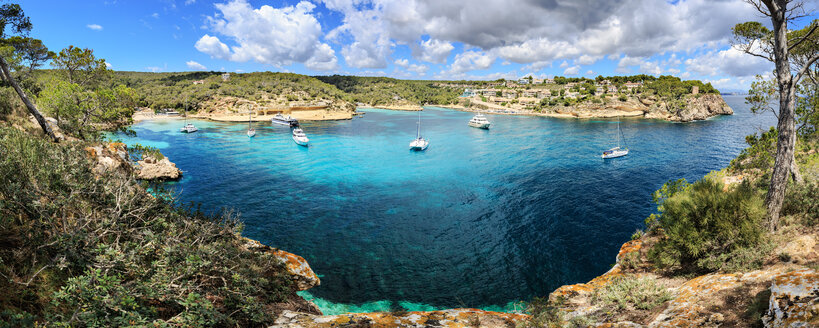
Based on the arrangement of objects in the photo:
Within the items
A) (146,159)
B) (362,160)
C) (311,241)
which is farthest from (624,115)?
(146,159)

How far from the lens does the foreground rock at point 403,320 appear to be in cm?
535

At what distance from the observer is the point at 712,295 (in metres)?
5.16

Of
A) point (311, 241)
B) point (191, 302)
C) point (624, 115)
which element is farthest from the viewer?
point (624, 115)

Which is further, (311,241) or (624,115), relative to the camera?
(624,115)

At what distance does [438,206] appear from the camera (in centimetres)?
2348

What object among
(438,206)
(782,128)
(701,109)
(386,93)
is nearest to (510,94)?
(386,93)

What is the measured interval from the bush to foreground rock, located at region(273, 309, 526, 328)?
4.98m

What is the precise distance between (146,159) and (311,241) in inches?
884

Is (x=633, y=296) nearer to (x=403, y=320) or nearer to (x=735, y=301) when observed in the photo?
(x=735, y=301)

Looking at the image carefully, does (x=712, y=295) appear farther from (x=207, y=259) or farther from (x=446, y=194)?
(x=446, y=194)

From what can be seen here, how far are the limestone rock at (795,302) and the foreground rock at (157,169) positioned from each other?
36126 millimetres

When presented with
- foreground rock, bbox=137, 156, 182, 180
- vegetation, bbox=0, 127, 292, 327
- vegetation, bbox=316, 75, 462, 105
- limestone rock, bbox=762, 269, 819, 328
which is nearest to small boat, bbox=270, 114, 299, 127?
foreground rock, bbox=137, 156, 182, 180

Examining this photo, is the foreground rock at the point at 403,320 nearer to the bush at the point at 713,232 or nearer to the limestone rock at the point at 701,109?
the bush at the point at 713,232

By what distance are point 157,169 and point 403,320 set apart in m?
32.6
